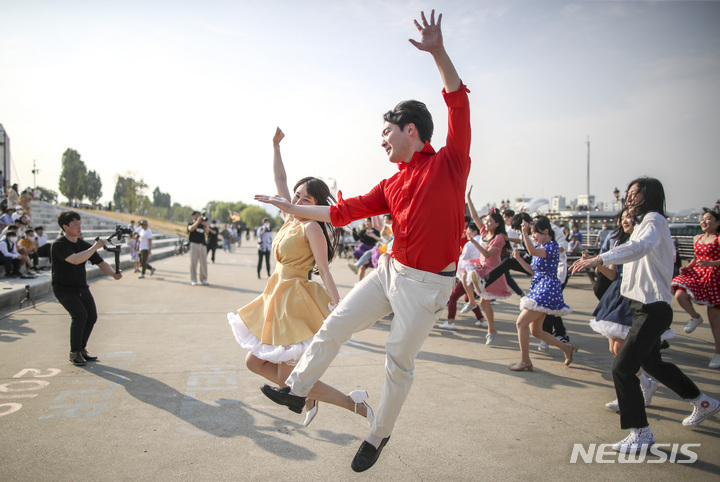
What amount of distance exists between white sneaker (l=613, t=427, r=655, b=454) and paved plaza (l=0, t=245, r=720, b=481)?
10cm

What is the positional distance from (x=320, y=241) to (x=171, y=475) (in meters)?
1.82

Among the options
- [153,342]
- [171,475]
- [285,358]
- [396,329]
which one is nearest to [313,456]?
[285,358]

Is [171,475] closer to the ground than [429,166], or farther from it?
closer to the ground

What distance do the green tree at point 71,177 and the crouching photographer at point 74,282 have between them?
9437 cm

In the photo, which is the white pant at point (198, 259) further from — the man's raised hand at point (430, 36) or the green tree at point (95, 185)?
the green tree at point (95, 185)

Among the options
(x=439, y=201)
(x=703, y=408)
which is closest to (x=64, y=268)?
(x=439, y=201)

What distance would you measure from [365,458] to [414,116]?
2.05 metres

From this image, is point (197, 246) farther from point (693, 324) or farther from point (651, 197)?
point (651, 197)

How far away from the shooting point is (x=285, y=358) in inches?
129

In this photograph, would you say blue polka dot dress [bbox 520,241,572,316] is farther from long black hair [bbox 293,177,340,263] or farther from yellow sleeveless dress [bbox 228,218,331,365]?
yellow sleeveless dress [bbox 228,218,331,365]

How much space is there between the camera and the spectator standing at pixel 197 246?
12.6 meters

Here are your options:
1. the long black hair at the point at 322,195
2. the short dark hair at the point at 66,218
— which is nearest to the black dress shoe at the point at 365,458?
the long black hair at the point at 322,195

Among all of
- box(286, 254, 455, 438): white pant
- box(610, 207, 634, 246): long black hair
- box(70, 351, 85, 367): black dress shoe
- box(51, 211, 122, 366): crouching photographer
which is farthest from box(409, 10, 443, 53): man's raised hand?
box(70, 351, 85, 367): black dress shoe

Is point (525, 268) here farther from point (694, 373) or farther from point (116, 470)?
point (116, 470)
